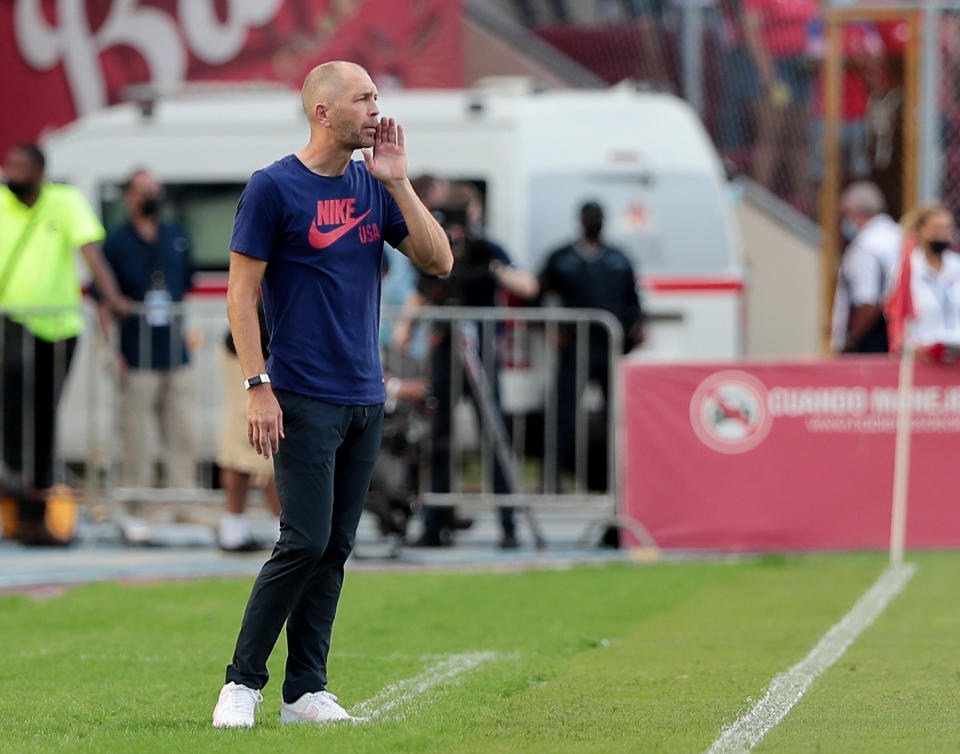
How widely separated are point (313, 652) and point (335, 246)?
Answer: 1.22 metres

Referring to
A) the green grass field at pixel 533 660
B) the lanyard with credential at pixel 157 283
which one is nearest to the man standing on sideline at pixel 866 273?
the green grass field at pixel 533 660

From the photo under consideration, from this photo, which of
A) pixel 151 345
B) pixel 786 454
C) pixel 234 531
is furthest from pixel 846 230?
pixel 234 531

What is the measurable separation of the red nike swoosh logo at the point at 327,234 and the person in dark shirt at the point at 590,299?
21.6ft

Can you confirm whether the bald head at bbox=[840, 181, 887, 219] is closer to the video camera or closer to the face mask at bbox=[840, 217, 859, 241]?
the face mask at bbox=[840, 217, 859, 241]

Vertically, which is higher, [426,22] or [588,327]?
[426,22]

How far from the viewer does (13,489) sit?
1233cm

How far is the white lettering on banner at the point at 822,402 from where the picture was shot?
39.1 feet

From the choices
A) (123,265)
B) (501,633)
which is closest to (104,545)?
(123,265)

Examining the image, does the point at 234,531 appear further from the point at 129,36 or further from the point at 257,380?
the point at 129,36

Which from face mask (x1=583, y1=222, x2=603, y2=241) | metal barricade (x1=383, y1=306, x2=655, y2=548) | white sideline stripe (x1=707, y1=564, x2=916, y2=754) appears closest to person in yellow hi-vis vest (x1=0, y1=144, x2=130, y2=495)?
metal barricade (x1=383, y1=306, x2=655, y2=548)

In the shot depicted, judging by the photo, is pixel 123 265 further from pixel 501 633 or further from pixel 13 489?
pixel 501 633

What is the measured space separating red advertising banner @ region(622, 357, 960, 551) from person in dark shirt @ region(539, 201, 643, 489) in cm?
61

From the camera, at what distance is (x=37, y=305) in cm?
1234

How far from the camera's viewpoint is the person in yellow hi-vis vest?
12.2 metres
